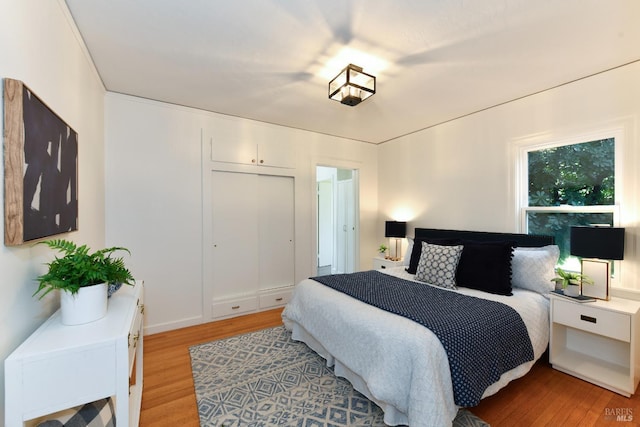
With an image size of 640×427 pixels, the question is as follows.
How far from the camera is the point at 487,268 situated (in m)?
2.49

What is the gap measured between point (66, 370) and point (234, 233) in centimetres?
246

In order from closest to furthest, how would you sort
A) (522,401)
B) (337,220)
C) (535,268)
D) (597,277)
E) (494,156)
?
(522,401), (597,277), (535,268), (494,156), (337,220)

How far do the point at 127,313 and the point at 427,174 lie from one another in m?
3.71

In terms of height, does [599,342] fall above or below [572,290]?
below

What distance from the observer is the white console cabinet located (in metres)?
1.02

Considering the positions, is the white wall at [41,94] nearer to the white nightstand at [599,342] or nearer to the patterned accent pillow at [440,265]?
the patterned accent pillow at [440,265]

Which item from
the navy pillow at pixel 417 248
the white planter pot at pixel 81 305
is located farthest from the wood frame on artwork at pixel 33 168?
the navy pillow at pixel 417 248

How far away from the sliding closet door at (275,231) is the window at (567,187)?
284cm

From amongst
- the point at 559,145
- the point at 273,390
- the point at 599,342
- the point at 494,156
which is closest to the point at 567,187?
the point at 559,145

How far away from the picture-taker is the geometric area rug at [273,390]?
175 centimetres

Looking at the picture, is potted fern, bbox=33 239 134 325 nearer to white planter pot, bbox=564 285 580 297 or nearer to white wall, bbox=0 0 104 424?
white wall, bbox=0 0 104 424

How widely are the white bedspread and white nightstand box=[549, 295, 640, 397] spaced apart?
16 cm

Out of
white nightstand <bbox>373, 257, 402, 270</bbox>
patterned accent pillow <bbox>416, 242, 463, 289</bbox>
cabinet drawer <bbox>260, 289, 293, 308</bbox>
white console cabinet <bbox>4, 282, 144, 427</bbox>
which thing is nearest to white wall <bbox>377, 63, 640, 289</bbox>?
white nightstand <bbox>373, 257, 402, 270</bbox>

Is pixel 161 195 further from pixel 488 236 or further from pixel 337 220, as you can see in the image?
pixel 488 236
